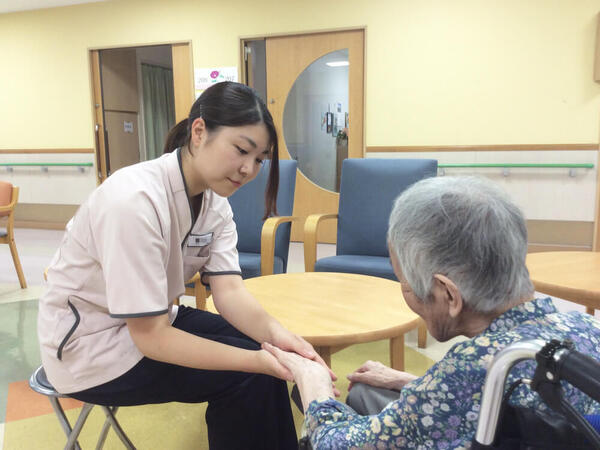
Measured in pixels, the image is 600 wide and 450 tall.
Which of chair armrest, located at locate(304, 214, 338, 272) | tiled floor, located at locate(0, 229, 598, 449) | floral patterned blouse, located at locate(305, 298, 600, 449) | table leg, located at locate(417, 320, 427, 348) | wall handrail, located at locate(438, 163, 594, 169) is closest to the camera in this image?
floral patterned blouse, located at locate(305, 298, 600, 449)

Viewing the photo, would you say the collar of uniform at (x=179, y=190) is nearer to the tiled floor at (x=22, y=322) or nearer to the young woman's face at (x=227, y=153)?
the young woman's face at (x=227, y=153)

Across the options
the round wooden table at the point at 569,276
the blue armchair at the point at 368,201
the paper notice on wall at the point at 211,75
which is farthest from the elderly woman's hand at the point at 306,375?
the paper notice on wall at the point at 211,75

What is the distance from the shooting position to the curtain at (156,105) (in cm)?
746

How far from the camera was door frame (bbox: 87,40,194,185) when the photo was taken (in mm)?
5270

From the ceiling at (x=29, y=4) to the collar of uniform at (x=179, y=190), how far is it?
517cm

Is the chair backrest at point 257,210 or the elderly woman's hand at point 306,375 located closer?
the elderly woman's hand at point 306,375

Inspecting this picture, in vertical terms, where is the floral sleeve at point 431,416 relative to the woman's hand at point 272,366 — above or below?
above

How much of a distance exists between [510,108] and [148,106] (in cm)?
533

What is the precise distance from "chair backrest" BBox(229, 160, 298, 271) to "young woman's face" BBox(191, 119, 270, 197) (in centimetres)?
154

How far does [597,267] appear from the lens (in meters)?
2.07

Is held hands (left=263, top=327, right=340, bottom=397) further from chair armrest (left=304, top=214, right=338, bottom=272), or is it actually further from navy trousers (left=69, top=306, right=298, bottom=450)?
chair armrest (left=304, top=214, right=338, bottom=272)

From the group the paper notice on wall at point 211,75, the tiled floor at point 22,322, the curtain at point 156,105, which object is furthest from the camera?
the curtain at point 156,105

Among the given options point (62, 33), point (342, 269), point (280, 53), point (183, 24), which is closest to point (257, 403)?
point (342, 269)

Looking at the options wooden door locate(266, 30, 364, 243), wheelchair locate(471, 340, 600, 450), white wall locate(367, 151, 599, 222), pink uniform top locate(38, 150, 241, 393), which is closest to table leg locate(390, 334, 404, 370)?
pink uniform top locate(38, 150, 241, 393)
